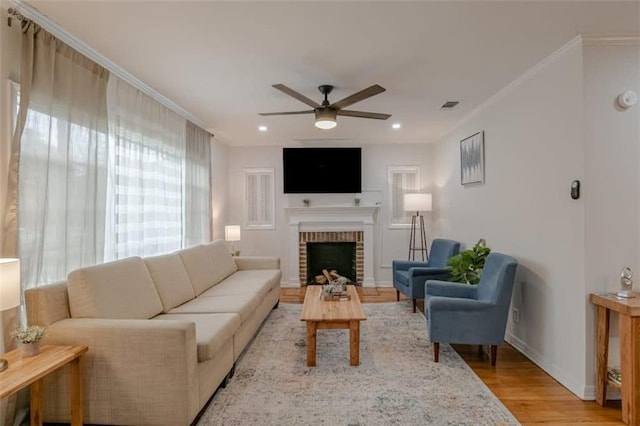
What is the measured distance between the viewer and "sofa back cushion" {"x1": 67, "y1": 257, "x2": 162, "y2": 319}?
89.7 inches

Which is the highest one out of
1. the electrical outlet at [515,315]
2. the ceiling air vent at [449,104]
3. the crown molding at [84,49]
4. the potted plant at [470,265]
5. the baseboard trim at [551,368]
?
the ceiling air vent at [449,104]

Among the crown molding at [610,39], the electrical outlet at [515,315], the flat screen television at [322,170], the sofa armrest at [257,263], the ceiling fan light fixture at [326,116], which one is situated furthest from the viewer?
the flat screen television at [322,170]

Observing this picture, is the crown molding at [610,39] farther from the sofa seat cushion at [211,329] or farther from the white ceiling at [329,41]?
the sofa seat cushion at [211,329]

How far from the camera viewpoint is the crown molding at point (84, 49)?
2129 mm

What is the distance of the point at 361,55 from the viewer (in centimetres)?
273

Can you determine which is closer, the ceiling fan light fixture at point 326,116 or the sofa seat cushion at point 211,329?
the sofa seat cushion at point 211,329

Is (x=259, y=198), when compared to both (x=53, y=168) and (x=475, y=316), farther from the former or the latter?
(x=475, y=316)

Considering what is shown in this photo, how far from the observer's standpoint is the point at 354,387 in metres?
2.68

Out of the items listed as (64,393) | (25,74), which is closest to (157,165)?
(25,74)

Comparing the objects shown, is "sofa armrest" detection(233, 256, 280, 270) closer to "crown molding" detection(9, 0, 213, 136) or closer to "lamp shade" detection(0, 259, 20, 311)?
"crown molding" detection(9, 0, 213, 136)

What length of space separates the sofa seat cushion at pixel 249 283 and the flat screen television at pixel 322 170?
1885mm

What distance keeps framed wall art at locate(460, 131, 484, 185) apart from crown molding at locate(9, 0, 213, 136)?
3.63 m

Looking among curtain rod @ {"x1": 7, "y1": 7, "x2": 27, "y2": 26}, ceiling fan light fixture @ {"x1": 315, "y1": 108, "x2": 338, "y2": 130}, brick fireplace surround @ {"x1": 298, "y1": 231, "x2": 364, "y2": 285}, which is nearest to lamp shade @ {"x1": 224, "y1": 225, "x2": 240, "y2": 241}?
brick fireplace surround @ {"x1": 298, "y1": 231, "x2": 364, "y2": 285}

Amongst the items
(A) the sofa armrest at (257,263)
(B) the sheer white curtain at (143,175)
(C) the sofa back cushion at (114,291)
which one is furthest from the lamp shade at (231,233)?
(C) the sofa back cushion at (114,291)
